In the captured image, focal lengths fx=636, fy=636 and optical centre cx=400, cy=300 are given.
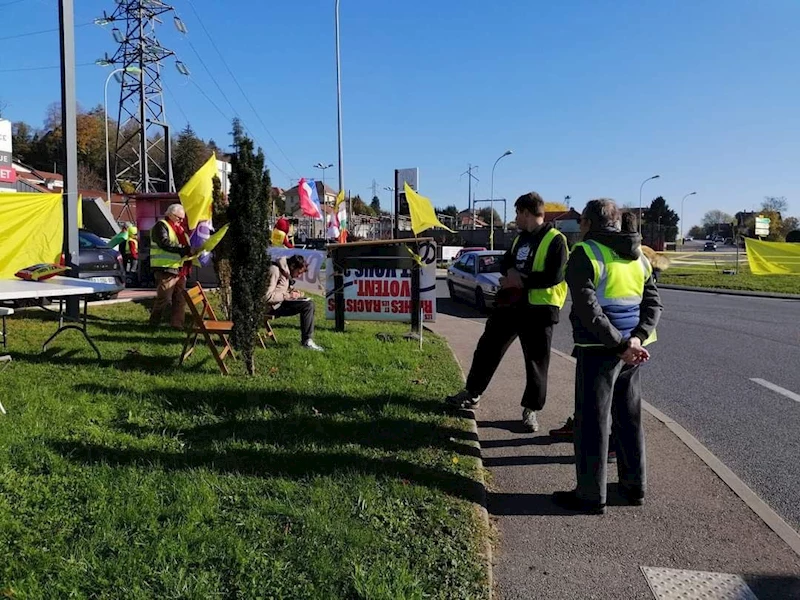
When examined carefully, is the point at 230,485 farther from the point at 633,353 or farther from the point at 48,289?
the point at 48,289

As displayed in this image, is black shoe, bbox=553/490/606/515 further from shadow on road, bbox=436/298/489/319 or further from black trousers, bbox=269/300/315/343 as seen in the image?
shadow on road, bbox=436/298/489/319

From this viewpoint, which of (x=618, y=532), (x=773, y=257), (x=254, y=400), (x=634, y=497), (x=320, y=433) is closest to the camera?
(x=618, y=532)

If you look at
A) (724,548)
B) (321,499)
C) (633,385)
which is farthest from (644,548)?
(321,499)

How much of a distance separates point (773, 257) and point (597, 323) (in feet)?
81.4

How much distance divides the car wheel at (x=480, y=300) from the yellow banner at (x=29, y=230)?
932 centimetres

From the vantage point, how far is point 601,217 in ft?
12.5

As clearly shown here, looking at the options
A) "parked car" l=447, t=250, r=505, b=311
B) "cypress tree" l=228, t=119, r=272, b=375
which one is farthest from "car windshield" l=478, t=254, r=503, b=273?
"cypress tree" l=228, t=119, r=272, b=375

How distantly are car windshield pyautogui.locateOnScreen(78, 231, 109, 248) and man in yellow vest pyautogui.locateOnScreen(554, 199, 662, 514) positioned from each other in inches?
457

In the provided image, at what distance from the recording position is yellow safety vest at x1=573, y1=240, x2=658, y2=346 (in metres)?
3.78

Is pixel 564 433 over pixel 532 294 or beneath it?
beneath

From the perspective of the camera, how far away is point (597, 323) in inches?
144

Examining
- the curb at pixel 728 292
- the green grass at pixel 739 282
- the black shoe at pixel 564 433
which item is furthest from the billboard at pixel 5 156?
the green grass at pixel 739 282

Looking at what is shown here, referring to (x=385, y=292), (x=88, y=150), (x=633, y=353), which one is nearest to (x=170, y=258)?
(x=385, y=292)

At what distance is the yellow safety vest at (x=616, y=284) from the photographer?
378cm
